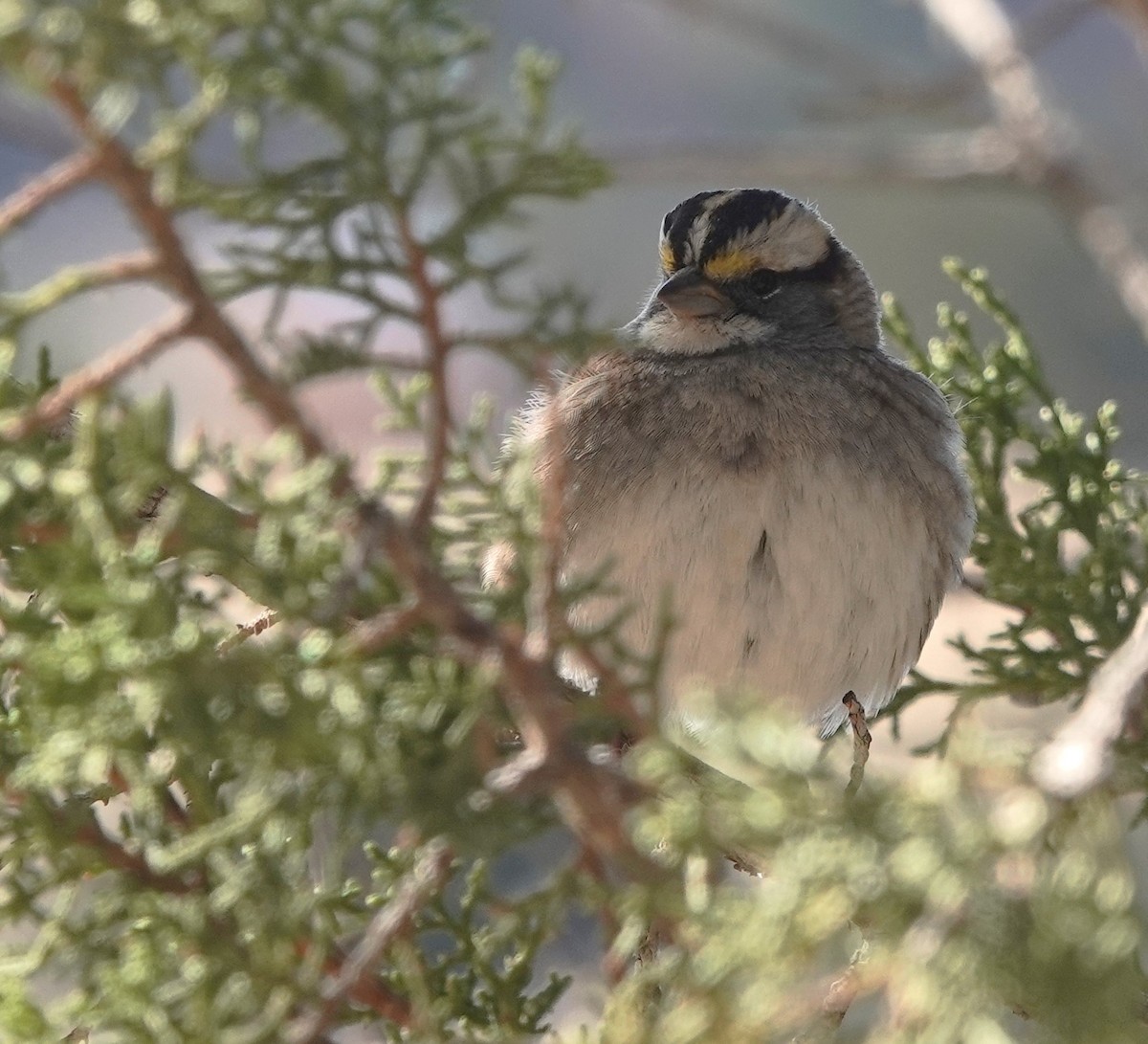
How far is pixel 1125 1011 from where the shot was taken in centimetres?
106

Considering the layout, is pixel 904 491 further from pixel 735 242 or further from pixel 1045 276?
pixel 1045 276

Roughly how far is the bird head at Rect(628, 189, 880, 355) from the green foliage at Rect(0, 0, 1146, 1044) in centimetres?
166

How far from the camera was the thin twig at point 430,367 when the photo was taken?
126 centimetres

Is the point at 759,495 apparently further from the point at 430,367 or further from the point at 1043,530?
the point at 430,367

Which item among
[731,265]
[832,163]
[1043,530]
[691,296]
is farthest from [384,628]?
[832,163]

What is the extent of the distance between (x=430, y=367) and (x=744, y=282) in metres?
2.06

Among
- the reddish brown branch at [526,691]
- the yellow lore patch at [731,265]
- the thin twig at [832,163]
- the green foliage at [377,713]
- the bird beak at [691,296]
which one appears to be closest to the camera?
the green foliage at [377,713]

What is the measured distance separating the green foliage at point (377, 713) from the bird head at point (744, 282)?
1662mm

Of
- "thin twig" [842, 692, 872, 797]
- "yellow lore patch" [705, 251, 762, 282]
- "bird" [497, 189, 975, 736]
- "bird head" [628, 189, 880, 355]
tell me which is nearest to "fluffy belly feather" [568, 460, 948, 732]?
"bird" [497, 189, 975, 736]

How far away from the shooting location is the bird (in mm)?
2652

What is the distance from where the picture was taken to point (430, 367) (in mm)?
1268

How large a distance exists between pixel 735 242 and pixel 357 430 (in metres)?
3.11

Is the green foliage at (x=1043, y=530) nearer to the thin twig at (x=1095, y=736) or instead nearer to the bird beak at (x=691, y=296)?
the bird beak at (x=691, y=296)

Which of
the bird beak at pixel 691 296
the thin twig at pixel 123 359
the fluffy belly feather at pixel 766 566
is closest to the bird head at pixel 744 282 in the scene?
the bird beak at pixel 691 296
